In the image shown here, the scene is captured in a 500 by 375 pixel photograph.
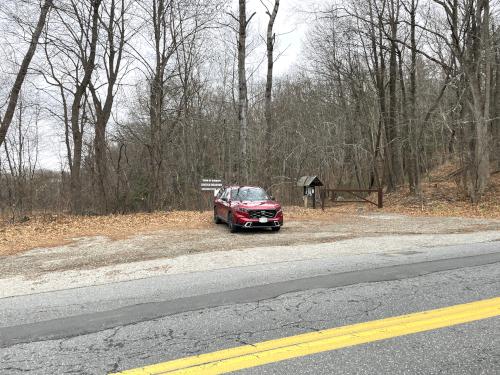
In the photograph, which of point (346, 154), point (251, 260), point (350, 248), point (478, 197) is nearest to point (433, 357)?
point (251, 260)

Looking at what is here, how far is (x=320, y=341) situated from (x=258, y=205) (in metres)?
10.1

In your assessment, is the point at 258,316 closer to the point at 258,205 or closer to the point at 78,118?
the point at 258,205

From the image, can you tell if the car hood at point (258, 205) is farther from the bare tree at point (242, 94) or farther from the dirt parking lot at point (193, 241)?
the bare tree at point (242, 94)

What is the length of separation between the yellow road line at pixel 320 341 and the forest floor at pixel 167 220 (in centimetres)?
901

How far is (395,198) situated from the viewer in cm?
2658

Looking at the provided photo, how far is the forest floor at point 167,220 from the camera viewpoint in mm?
13508

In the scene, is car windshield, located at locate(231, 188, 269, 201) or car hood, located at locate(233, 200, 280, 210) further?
car windshield, located at locate(231, 188, 269, 201)

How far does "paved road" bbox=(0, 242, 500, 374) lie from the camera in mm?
3637

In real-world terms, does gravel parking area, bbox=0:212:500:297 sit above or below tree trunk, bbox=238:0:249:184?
below

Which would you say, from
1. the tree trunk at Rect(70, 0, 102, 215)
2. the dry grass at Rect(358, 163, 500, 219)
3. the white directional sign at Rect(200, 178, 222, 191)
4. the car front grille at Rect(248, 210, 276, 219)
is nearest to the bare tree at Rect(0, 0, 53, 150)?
the tree trunk at Rect(70, 0, 102, 215)

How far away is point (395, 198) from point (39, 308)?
2437 cm

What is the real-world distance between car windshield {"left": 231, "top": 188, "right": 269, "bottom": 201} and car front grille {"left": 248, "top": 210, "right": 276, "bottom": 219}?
1307 millimetres

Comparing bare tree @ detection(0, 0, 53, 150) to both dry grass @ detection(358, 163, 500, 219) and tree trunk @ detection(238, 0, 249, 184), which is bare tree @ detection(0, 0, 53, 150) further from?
dry grass @ detection(358, 163, 500, 219)

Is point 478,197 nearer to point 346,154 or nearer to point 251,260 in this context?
point 346,154
